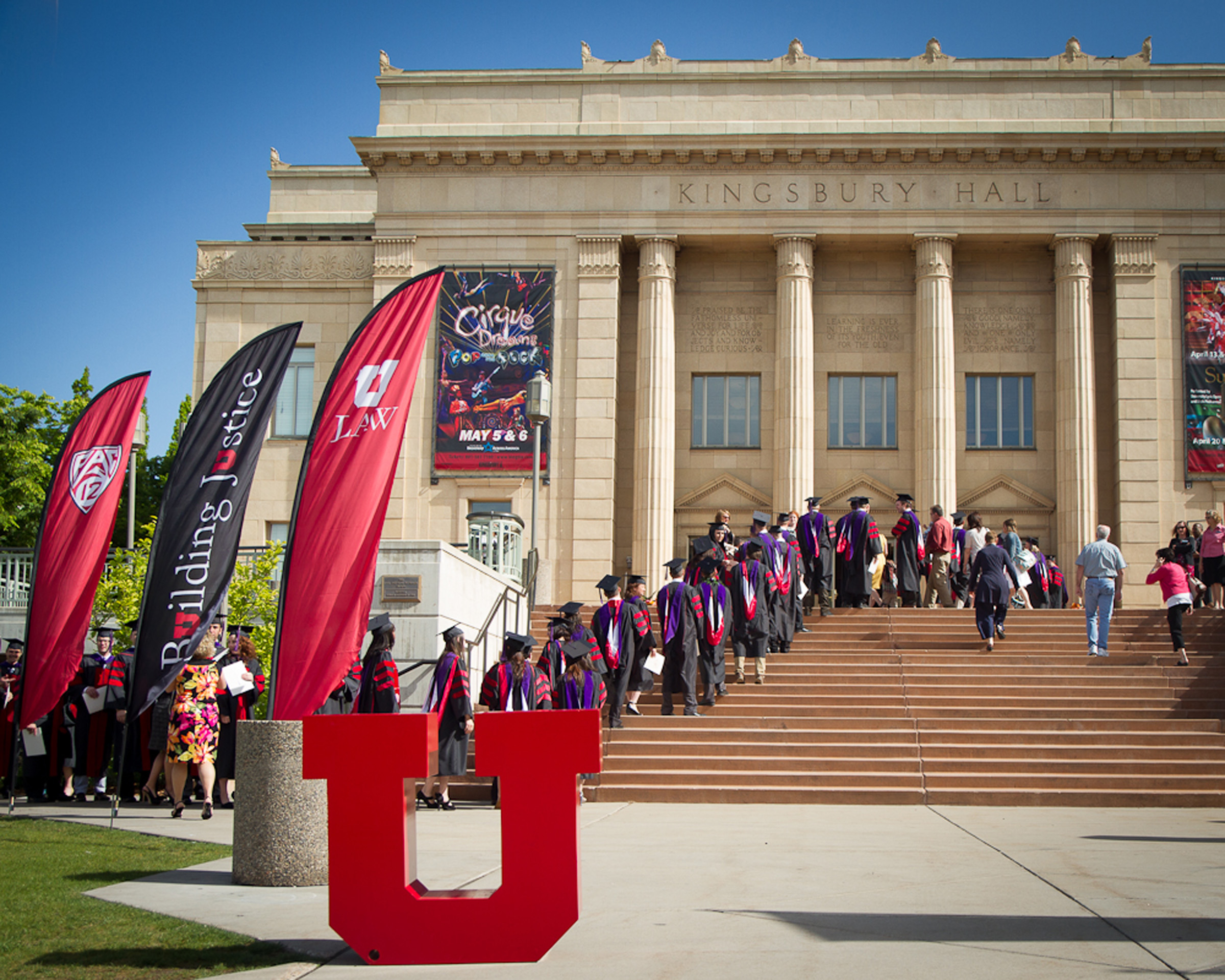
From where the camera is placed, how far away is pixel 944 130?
3130cm

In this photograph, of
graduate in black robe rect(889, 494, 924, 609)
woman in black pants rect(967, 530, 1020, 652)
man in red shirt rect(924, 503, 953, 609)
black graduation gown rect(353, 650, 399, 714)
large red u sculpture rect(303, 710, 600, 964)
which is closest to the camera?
large red u sculpture rect(303, 710, 600, 964)

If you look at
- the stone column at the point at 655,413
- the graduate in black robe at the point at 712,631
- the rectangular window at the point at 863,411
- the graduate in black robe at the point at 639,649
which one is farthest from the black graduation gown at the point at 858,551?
the rectangular window at the point at 863,411

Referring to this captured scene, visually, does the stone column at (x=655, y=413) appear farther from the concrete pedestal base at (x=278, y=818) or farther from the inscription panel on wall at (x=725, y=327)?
the concrete pedestal base at (x=278, y=818)

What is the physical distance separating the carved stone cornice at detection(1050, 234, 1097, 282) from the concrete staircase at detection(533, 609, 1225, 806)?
13263mm

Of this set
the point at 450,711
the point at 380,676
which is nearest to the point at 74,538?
the point at 380,676

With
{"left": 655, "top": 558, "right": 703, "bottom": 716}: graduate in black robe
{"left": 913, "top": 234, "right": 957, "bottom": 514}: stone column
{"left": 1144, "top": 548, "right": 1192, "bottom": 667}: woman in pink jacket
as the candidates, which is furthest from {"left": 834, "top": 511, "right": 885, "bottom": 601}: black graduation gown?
{"left": 913, "top": 234, "right": 957, "bottom": 514}: stone column

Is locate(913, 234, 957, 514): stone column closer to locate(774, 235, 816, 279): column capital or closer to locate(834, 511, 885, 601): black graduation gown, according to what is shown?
locate(774, 235, 816, 279): column capital

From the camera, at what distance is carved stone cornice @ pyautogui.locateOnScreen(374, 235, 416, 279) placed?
32.0 metres

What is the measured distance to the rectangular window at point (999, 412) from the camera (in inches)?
1268

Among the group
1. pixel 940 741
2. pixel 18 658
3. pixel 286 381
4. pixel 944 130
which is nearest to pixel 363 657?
pixel 18 658

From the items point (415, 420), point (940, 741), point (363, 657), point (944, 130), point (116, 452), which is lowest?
point (940, 741)

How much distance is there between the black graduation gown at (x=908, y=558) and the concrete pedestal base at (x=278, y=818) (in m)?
15.3

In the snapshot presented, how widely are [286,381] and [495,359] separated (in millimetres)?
6016

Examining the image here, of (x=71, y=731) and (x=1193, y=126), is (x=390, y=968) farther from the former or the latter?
(x=1193, y=126)
